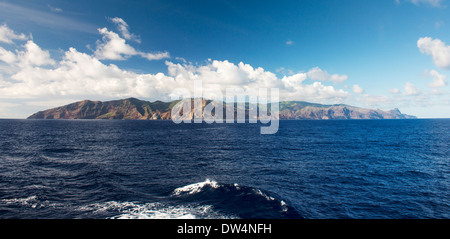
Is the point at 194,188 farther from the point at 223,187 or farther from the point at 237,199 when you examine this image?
the point at 237,199

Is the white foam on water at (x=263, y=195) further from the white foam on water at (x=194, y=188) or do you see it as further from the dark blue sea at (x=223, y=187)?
the white foam on water at (x=194, y=188)

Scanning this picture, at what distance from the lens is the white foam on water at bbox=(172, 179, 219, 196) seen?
1296 inches

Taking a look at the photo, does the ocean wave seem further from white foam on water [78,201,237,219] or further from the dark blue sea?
white foam on water [78,201,237,219]

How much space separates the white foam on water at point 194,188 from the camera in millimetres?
32925

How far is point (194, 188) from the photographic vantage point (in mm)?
34312

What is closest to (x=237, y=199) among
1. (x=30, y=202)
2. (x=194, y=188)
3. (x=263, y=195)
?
(x=263, y=195)

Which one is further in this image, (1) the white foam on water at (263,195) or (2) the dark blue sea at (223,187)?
(1) the white foam on water at (263,195)

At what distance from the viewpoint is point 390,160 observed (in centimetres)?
5678

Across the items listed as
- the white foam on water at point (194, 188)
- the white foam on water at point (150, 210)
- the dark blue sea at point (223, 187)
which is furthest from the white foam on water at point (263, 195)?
the white foam on water at point (150, 210)

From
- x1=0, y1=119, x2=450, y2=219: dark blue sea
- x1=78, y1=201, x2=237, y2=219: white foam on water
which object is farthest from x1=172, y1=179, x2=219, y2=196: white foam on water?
x1=78, y1=201, x2=237, y2=219: white foam on water

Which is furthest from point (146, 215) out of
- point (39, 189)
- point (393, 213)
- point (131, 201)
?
point (393, 213)

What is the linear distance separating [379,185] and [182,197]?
3518 centimetres

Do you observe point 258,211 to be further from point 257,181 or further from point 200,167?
point 200,167
